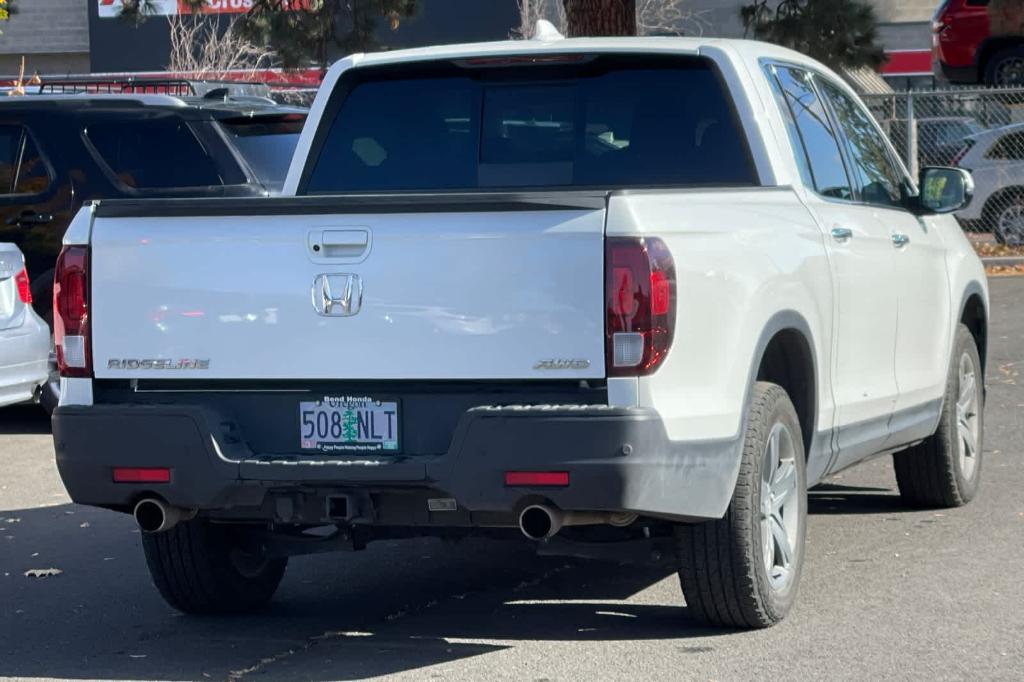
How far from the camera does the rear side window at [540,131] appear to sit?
670 cm

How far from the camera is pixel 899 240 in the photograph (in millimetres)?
7480

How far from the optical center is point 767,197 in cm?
623

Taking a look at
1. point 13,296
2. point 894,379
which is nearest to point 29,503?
point 13,296

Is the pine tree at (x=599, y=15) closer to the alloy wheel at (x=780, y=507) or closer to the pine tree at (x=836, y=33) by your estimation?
the pine tree at (x=836, y=33)

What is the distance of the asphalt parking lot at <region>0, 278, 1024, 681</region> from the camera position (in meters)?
5.79

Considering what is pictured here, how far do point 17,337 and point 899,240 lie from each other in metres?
5.58

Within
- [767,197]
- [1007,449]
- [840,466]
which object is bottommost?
[1007,449]

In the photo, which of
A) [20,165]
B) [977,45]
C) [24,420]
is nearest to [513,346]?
[20,165]

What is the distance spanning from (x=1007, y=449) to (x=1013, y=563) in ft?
10.1

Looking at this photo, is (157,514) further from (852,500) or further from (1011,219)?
(1011,219)

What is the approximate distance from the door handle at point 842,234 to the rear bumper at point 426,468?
53.5 inches

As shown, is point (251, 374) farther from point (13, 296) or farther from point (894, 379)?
point (13, 296)

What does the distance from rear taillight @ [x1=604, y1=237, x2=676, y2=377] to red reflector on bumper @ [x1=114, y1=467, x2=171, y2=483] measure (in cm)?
147

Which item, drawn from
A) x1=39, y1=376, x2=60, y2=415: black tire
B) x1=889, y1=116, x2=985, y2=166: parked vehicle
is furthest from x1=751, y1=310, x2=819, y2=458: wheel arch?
x1=889, y1=116, x2=985, y2=166: parked vehicle
